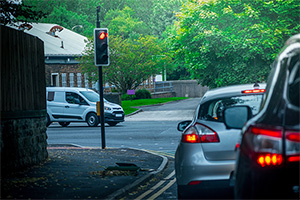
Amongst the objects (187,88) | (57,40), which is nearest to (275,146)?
(57,40)

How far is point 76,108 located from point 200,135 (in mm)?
23217

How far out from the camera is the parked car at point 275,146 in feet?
11.0

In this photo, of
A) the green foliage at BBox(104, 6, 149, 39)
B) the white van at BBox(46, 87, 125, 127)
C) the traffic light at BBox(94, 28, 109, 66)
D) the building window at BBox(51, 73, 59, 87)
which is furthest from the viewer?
the green foliage at BBox(104, 6, 149, 39)

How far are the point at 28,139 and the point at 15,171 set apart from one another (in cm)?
112

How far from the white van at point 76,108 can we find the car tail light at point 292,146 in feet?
84.3

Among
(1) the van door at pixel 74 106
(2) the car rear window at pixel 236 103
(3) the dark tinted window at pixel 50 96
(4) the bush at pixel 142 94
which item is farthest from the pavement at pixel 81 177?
(4) the bush at pixel 142 94

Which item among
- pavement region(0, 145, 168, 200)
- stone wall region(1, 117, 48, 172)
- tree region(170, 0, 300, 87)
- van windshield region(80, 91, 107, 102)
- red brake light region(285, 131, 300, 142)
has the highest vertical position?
tree region(170, 0, 300, 87)

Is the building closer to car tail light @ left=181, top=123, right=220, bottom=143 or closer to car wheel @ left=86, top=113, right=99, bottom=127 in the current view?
car wheel @ left=86, top=113, right=99, bottom=127

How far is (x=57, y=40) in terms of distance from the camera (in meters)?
58.0

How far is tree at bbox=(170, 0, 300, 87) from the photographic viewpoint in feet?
110

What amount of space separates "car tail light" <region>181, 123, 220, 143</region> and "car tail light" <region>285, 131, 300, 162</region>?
353cm

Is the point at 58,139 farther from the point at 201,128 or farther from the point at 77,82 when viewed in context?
the point at 77,82

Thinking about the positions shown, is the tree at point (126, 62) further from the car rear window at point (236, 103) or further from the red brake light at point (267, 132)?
the red brake light at point (267, 132)

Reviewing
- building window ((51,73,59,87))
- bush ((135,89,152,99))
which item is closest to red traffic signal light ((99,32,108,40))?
building window ((51,73,59,87))
